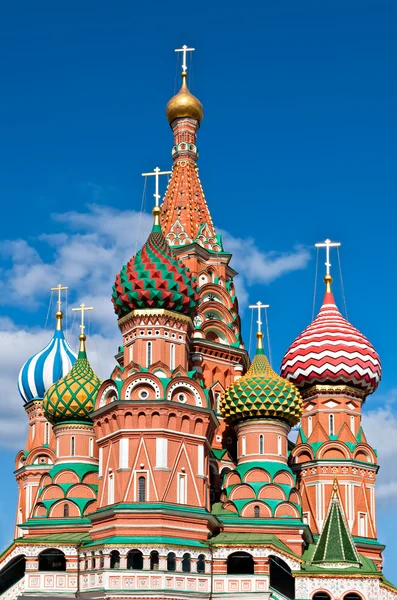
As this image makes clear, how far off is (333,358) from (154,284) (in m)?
7.78

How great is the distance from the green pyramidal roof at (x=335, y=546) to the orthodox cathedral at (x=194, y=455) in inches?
1.5

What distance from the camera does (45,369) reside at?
1688 inches

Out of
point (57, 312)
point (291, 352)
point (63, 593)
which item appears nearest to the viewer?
point (63, 593)

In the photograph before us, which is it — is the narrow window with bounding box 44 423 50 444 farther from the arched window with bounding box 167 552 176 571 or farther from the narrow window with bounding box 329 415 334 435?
the arched window with bounding box 167 552 176 571

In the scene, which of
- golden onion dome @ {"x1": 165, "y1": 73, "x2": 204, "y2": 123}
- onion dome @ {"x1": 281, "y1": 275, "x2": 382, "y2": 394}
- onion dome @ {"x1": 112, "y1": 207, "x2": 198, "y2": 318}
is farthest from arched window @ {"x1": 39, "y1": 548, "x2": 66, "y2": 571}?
golden onion dome @ {"x1": 165, "y1": 73, "x2": 204, "y2": 123}

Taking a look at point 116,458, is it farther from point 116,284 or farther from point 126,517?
point 116,284

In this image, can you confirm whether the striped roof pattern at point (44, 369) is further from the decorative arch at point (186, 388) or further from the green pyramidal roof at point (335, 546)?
the green pyramidal roof at point (335, 546)

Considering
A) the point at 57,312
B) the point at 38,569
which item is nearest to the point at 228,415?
the point at 38,569

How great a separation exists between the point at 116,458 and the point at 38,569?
A: 4.61 metres

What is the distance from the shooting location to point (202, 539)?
31.2 meters

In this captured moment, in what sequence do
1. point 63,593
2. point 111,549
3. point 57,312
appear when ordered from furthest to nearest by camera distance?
point 57,312 < point 63,593 < point 111,549

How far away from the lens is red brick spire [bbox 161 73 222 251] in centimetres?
3903

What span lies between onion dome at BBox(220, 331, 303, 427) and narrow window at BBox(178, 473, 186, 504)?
13.6 feet

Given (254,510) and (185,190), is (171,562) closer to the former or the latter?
(254,510)
